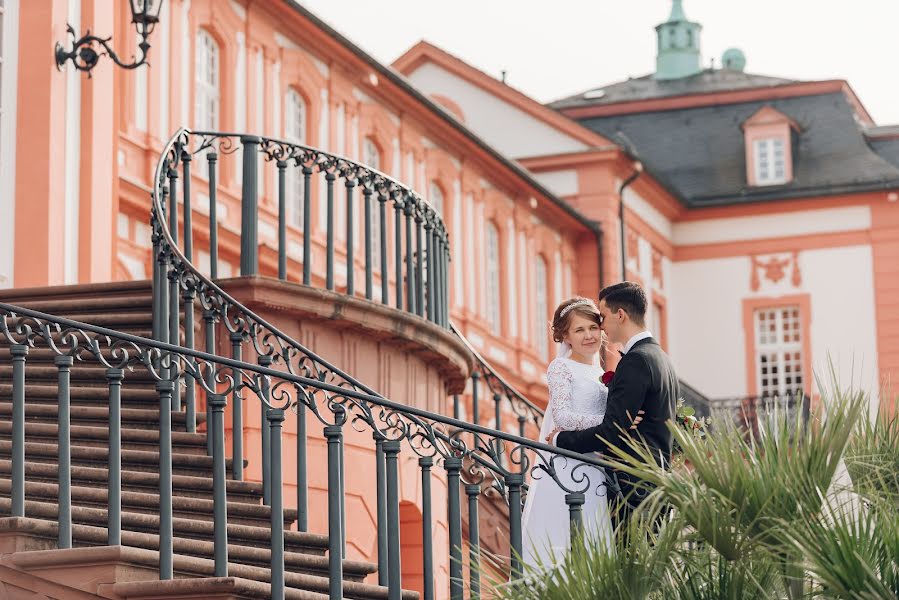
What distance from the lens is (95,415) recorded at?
11.3 meters

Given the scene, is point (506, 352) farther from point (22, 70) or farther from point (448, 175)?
point (22, 70)

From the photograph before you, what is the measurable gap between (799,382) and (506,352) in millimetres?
9453

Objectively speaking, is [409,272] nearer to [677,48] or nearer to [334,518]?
[334,518]

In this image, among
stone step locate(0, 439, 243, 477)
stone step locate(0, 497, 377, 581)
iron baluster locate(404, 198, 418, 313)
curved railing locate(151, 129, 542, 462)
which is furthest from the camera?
iron baluster locate(404, 198, 418, 313)

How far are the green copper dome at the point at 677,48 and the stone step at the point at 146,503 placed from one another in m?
35.7

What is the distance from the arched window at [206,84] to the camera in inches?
896

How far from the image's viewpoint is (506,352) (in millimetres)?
32438

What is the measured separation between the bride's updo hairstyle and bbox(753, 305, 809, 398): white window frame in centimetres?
3063

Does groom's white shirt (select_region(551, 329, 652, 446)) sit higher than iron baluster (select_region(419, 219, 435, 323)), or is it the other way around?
iron baluster (select_region(419, 219, 435, 323))

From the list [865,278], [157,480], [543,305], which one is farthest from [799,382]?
[157,480]

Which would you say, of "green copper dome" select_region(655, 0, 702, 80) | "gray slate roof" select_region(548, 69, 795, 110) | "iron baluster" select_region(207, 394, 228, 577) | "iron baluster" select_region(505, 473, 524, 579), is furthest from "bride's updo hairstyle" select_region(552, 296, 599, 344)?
"green copper dome" select_region(655, 0, 702, 80)

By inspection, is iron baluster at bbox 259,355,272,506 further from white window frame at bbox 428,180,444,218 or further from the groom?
white window frame at bbox 428,180,444,218

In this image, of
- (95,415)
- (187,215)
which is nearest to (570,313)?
(95,415)

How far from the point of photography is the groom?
9.23 metres
